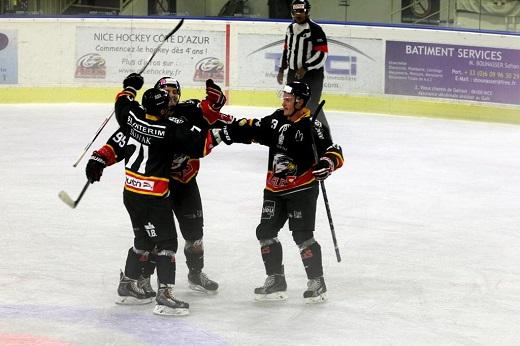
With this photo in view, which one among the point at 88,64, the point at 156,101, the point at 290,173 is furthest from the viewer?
the point at 88,64

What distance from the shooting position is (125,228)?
27.5ft

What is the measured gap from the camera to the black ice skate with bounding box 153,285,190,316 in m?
6.03

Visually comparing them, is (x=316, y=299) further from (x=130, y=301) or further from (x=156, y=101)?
(x=156, y=101)

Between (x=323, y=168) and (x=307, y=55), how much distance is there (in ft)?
15.9

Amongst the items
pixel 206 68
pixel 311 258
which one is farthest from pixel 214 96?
pixel 206 68

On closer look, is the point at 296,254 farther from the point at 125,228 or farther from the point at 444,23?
the point at 444,23

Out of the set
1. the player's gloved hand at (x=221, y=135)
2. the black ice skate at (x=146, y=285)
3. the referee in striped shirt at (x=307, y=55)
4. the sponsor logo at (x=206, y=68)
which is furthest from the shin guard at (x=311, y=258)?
the sponsor logo at (x=206, y=68)

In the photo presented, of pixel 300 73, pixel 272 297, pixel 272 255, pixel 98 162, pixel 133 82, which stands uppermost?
pixel 133 82

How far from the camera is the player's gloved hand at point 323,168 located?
608 cm

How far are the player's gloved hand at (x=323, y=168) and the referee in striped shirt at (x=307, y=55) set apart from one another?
4569 mm

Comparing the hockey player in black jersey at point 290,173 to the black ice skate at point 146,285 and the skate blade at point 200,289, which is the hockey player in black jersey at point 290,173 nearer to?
the skate blade at point 200,289

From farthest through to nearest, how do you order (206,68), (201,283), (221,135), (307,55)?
(206,68), (307,55), (201,283), (221,135)

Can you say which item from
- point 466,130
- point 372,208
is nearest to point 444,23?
point 466,130

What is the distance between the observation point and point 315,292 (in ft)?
21.0
